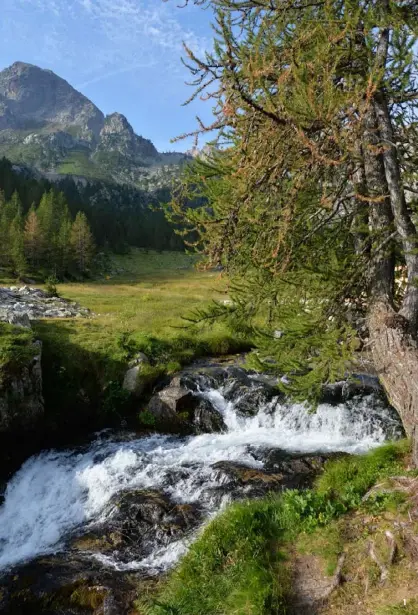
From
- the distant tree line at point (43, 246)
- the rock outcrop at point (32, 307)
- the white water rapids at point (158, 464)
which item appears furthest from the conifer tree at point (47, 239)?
the white water rapids at point (158, 464)

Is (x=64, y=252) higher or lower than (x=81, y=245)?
lower

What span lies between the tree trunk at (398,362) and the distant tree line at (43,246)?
190 feet

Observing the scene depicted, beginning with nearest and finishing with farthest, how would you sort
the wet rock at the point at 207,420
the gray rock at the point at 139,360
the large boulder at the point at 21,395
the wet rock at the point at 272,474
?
the wet rock at the point at 272,474 → the large boulder at the point at 21,395 → the wet rock at the point at 207,420 → the gray rock at the point at 139,360

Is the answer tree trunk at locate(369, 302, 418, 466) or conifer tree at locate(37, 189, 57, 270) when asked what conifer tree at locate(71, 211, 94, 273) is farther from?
tree trunk at locate(369, 302, 418, 466)

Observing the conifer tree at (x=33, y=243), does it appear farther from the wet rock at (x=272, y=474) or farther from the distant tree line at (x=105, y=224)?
the wet rock at (x=272, y=474)

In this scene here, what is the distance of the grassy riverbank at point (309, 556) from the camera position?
16.9 ft

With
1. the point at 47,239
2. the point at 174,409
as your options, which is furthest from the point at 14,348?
the point at 47,239

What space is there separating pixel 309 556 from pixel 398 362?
3.13 m

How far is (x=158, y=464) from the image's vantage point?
12430mm

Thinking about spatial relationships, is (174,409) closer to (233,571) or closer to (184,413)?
(184,413)

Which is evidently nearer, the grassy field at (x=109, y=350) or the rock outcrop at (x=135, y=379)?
the grassy field at (x=109, y=350)

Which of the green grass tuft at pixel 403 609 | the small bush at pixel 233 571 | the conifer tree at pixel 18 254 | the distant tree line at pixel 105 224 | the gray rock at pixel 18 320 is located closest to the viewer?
the green grass tuft at pixel 403 609

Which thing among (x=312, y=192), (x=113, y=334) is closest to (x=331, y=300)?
(x=312, y=192)

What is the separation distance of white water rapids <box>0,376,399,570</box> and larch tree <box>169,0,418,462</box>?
18.7 feet
